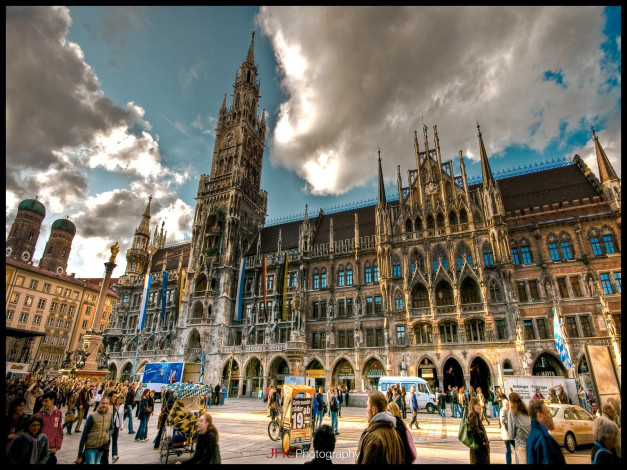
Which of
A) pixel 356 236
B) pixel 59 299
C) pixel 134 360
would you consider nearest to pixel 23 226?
pixel 59 299

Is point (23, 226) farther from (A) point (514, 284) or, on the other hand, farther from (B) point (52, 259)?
(A) point (514, 284)

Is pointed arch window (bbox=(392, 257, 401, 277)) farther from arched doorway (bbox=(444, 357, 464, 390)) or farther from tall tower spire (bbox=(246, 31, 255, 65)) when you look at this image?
tall tower spire (bbox=(246, 31, 255, 65))

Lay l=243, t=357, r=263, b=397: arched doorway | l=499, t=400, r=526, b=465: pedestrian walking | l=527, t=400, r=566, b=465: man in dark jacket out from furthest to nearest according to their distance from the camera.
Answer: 1. l=243, t=357, r=263, b=397: arched doorway
2. l=499, t=400, r=526, b=465: pedestrian walking
3. l=527, t=400, r=566, b=465: man in dark jacket

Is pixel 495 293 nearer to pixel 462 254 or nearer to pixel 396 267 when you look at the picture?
pixel 462 254

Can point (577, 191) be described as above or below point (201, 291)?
above

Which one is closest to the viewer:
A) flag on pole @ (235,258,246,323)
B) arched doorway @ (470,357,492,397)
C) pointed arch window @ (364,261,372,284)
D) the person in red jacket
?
the person in red jacket

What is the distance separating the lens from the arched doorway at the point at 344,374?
3316cm

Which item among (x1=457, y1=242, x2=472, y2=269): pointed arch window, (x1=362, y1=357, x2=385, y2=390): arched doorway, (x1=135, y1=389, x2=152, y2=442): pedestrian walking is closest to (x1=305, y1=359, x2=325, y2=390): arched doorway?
(x1=362, y1=357, x2=385, y2=390): arched doorway

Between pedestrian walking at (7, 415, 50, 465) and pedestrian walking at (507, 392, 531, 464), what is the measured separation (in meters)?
8.16

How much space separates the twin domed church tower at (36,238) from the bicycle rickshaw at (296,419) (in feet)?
300

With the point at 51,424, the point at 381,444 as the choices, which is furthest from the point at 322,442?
the point at 51,424

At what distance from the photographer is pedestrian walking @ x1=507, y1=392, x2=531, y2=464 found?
6441 mm

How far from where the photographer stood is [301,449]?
10750mm

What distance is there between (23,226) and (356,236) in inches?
3371
